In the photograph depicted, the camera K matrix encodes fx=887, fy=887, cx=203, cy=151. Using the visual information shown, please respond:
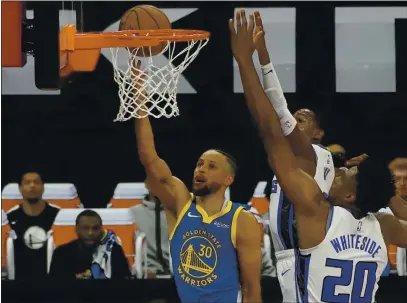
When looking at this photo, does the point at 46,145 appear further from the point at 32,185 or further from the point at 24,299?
the point at 24,299

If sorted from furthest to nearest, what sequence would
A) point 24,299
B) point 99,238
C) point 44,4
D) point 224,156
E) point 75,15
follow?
point 75,15, point 99,238, point 24,299, point 224,156, point 44,4

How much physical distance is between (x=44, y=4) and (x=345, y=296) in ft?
5.74

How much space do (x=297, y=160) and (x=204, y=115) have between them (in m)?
3.31

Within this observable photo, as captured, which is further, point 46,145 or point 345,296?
point 46,145

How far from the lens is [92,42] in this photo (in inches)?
170

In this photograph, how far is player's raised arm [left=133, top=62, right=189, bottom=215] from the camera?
14.2 ft

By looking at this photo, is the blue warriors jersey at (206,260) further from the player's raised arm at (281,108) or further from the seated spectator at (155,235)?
the seated spectator at (155,235)

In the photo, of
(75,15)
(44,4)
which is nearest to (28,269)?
(75,15)

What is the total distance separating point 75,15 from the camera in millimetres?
6492

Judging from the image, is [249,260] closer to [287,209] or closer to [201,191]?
[287,209]

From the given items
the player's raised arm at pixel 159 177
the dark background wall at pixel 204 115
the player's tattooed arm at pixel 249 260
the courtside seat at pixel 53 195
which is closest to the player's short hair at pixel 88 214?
the courtside seat at pixel 53 195

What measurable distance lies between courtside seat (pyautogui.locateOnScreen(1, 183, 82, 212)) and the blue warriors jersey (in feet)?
10.2

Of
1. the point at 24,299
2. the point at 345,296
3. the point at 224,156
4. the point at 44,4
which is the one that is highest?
the point at 44,4

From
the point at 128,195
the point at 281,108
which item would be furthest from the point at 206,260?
the point at 128,195
